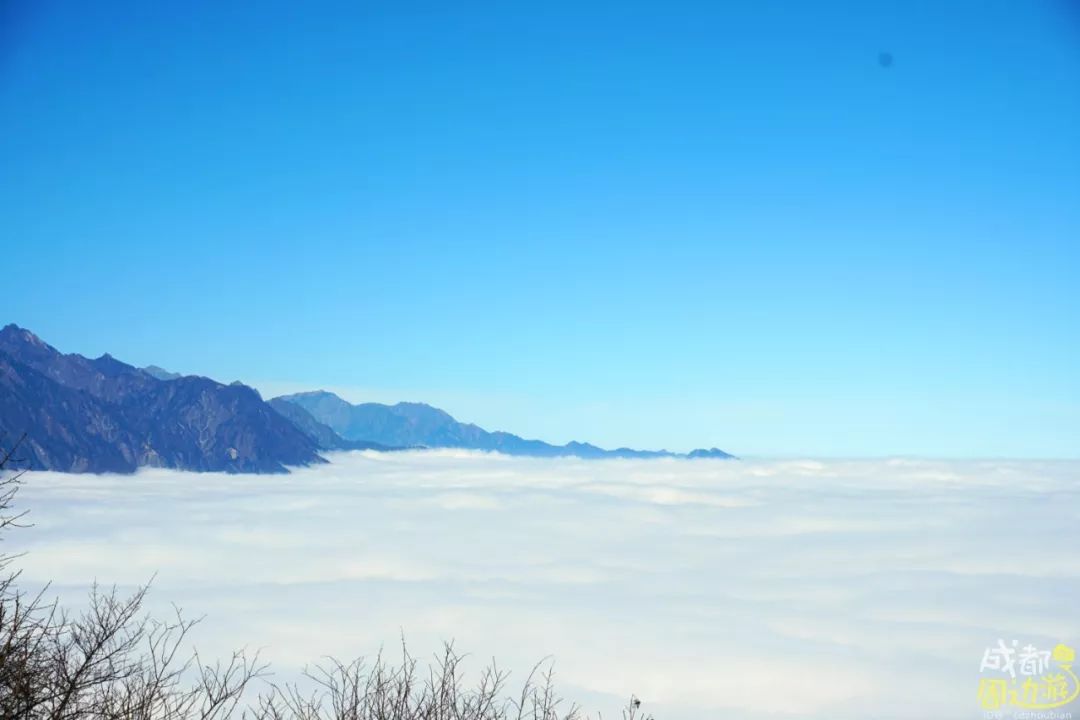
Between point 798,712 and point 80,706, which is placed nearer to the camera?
point 80,706

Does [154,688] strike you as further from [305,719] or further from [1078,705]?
[1078,705]

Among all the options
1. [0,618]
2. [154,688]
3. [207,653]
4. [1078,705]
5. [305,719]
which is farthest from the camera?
[207,653]

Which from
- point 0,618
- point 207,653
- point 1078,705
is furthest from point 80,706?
point 207,653

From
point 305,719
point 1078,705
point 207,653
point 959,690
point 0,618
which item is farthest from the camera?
point 959,690

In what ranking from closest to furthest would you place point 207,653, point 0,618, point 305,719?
point 0,618 < point 305,719 < point 207,653

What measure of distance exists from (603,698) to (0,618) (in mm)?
202243

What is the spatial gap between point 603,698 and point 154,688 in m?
201

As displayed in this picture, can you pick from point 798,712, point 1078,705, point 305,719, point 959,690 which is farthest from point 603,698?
point 305,719

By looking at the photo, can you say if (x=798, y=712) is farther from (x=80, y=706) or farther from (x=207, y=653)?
(x=80, y=706)

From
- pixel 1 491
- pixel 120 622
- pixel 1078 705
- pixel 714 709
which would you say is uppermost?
pixel 1 491

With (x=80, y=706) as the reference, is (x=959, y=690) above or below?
below

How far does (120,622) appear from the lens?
463 inches

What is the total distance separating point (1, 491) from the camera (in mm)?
11406

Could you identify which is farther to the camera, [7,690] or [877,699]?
[877,699]
